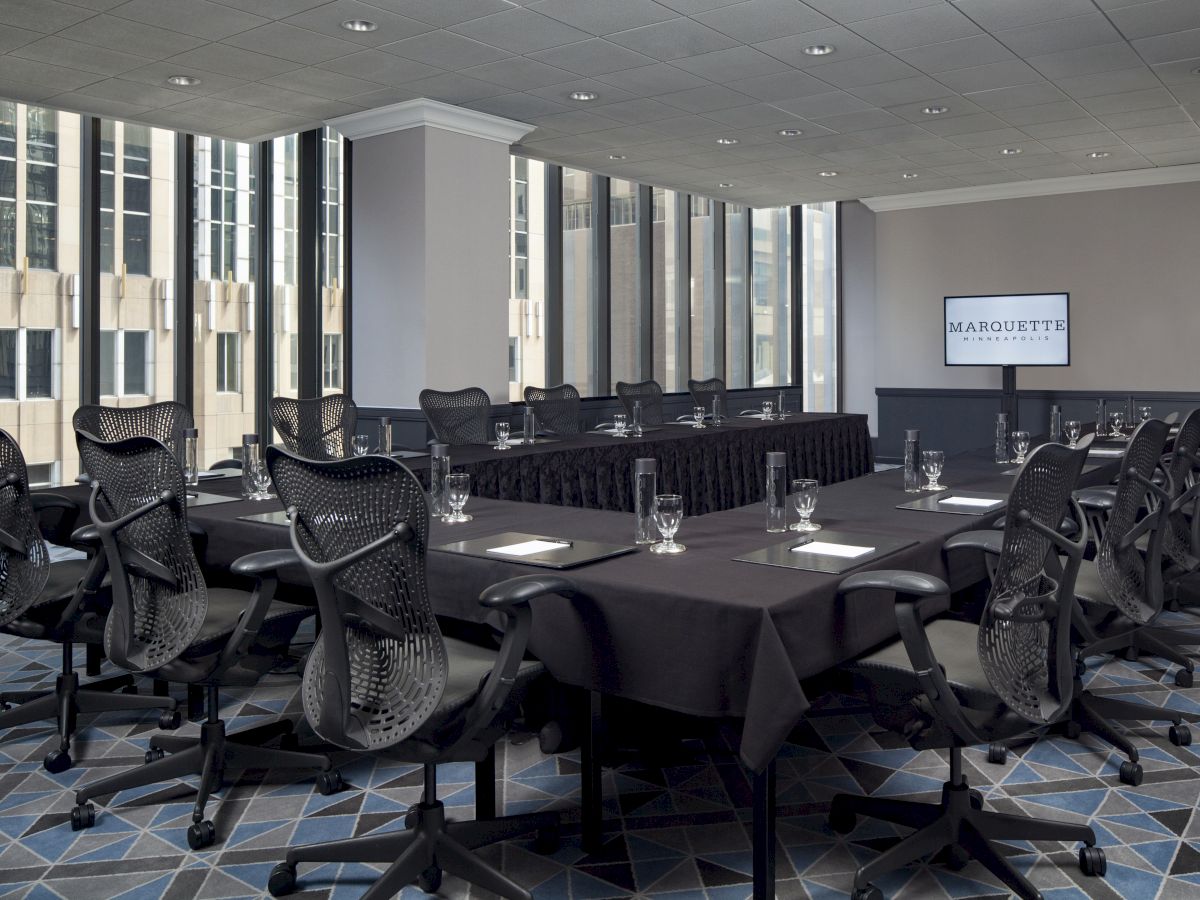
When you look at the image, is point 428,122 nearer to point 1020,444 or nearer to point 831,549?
point 1020,444

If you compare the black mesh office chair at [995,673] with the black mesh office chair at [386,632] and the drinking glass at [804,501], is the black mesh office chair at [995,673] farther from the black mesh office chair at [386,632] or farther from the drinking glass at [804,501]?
the black mesh office chair at [386,632]

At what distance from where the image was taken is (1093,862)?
2422mm

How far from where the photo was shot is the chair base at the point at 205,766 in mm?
2717

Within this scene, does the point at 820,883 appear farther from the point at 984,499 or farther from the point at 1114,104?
the point at 1114,104

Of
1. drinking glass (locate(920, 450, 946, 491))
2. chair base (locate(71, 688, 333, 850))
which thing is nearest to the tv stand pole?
drinking glass (locate(920, 450, 946, 491))

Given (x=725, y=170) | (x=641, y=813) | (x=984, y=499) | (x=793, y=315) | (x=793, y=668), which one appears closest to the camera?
(x=793, y=668)

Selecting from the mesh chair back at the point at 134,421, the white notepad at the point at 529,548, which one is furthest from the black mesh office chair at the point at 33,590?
the mesh chair back at the point at 134,421

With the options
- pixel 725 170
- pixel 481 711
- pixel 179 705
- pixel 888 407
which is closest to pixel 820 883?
pixel 481 711

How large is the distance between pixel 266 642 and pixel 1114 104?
665cm

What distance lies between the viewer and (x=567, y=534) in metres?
2.92

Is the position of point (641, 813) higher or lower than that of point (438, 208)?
lower

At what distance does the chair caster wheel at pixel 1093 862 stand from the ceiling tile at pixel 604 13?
407 cm

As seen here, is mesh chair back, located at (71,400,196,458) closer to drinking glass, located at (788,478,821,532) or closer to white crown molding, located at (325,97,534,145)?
drinking glass, located at (788,478,821,532)

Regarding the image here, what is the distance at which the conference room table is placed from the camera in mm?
2062
